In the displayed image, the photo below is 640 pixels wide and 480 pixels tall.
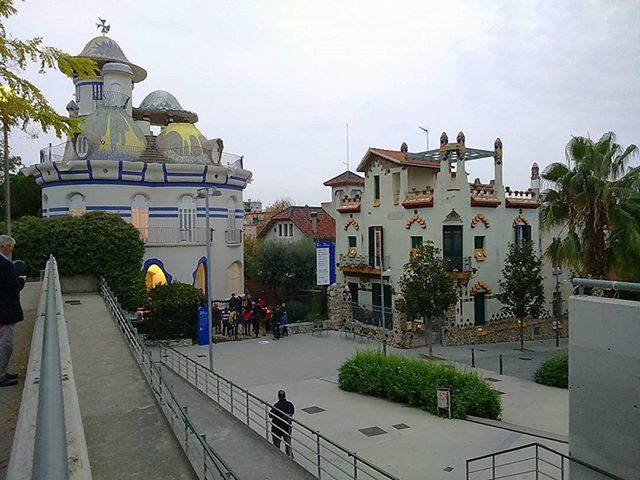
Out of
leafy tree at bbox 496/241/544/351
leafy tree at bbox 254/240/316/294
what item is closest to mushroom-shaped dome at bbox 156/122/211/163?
leafy tree at bbox 254/240/316/294

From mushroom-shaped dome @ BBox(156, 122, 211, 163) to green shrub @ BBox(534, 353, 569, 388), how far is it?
22172mm

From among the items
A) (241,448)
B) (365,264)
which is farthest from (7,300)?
(365,264)

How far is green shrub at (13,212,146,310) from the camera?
71.6 ft

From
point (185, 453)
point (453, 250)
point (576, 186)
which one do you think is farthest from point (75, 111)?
point (185, 453)

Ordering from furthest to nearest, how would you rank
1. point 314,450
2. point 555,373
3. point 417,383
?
1. point 555,373
2. point 417,383
3. point 314,450

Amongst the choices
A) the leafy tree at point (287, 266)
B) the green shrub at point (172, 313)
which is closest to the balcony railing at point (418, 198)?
the leafy tree at point (287, 266)

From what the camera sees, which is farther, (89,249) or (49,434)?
(89,249)

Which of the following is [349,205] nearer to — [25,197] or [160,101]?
[160,101]

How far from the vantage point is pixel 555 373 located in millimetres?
17984

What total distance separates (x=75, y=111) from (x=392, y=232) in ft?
73.8

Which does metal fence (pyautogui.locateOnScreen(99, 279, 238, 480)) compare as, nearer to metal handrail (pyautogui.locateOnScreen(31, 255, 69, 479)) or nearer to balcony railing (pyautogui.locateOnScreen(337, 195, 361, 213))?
metal handrail (pyautogui.locateOnScreen(31, 255, 69, 479))

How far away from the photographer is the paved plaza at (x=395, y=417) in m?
11.1

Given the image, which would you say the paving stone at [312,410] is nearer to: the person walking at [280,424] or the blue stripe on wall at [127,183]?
the person walking at [280,424]

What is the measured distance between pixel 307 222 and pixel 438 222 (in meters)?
20.1
